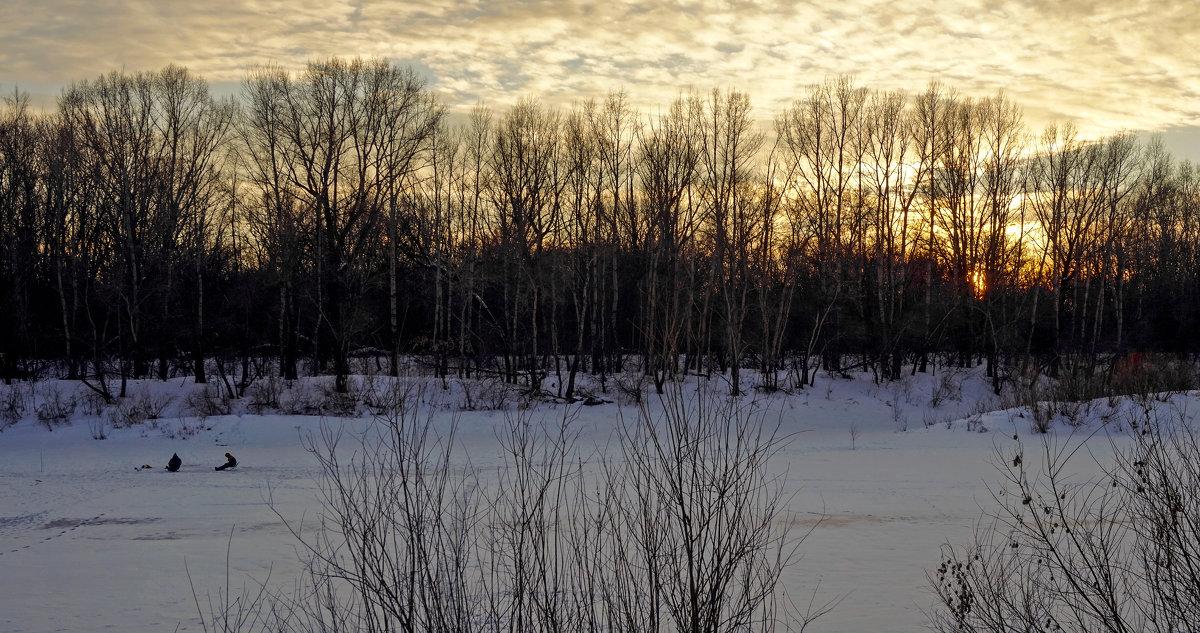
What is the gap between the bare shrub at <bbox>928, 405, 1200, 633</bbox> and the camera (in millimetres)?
5910

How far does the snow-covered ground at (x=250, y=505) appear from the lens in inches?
356

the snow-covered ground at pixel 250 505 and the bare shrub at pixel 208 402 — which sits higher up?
the bare shrub at pixel 208 402

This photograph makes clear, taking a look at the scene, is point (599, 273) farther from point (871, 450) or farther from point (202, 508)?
point (202, 508)

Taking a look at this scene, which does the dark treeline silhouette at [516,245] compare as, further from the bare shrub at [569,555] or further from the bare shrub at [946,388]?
the bare shrub at [569,555]

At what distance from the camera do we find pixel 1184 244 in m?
56.7

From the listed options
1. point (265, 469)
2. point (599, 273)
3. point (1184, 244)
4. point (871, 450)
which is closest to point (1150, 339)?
point (1184, 244)

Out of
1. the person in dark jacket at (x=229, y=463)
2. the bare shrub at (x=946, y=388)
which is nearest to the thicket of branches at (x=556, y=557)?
the person in dark jacket at (x=229, y=463)

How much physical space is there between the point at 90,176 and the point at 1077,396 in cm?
3578

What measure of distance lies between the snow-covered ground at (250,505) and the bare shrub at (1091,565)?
25.0 inches

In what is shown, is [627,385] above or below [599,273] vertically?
below

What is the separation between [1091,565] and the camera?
20.6ft

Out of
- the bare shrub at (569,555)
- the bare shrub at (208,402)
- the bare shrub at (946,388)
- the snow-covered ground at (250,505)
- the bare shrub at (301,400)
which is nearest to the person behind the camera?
the bare shrub at (569,555)

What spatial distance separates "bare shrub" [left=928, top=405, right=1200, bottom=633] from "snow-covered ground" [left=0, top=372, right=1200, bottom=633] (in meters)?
0.63

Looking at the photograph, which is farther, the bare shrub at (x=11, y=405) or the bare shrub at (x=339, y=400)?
the bare shrub at (x=339, y=400)
